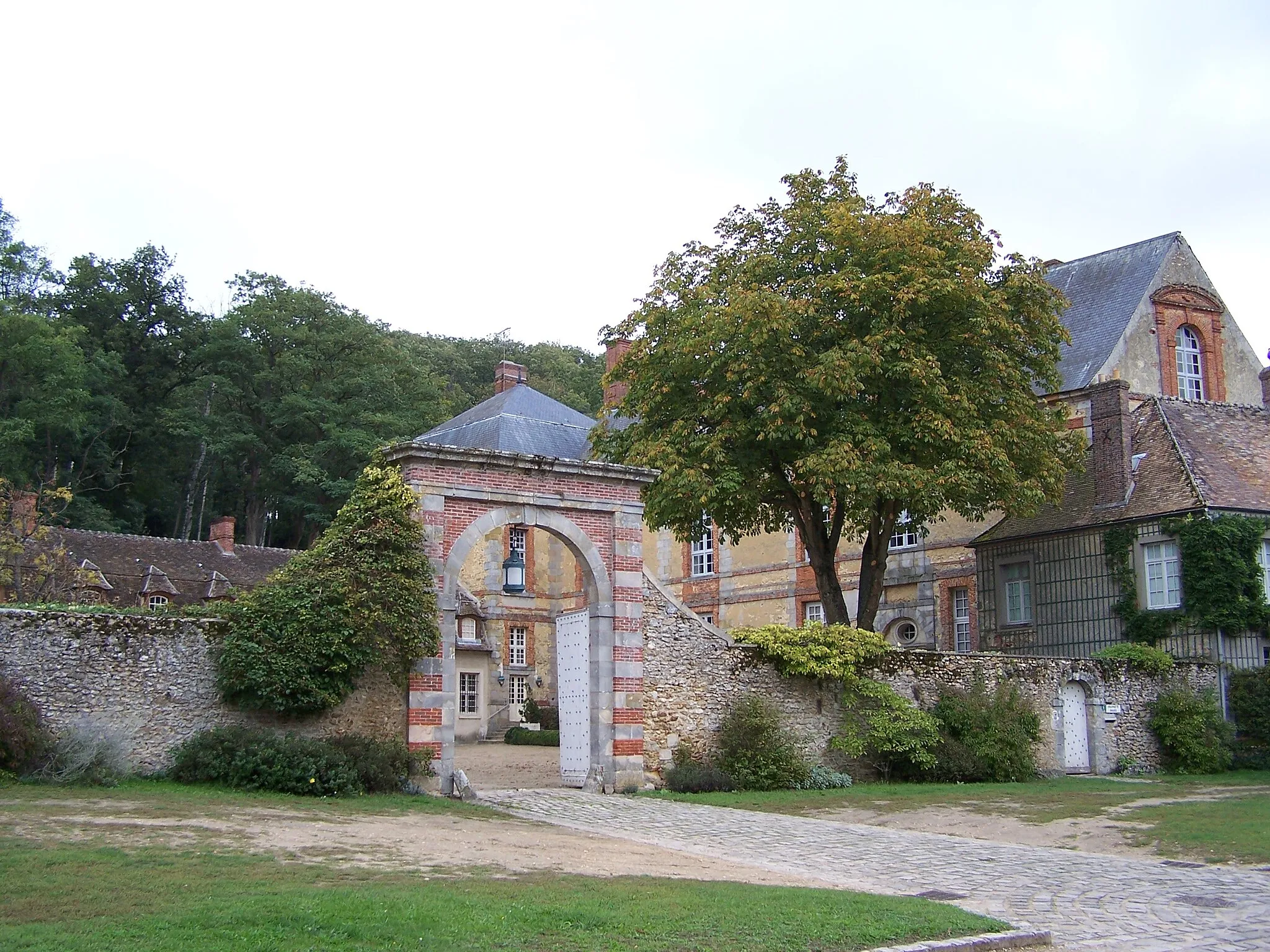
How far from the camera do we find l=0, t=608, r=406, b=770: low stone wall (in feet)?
45.3

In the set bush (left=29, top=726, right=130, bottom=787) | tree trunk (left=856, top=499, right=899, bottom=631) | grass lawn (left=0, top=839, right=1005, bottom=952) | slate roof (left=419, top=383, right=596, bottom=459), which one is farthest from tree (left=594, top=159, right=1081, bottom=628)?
slate roof (left=419, top=383, right=596, bottom=459)

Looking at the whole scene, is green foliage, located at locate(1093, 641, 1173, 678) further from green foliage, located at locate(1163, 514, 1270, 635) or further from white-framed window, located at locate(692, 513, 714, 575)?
white-framed window, located at locate(692, 513, 714, 575)

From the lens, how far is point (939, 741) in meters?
19.4

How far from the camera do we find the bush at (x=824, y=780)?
18.3 m

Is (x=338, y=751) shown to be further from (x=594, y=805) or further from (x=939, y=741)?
(x=939, y=741)

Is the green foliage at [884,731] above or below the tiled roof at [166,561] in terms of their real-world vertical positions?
below

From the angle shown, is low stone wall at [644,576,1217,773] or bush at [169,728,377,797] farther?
low stone wall at [644,576,1217,773]

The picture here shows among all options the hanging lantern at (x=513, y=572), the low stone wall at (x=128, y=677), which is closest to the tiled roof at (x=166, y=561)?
the hanging lantern at (x=513, y=572)

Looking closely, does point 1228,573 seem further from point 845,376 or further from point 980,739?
point 845,376

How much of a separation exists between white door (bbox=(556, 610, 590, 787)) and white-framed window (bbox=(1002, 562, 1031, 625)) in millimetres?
12900

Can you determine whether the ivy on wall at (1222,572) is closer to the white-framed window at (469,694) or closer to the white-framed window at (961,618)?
the white-framed window at (961,618)

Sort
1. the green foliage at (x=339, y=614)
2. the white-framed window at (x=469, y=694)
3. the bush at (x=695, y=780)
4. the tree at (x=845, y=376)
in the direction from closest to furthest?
1. the green foliage at (x=339, y=614)
2. the bush at (x=695, y=780)
3. the tree at (x=845, y=376)
4. the white-framed window at (x=469, y=694)

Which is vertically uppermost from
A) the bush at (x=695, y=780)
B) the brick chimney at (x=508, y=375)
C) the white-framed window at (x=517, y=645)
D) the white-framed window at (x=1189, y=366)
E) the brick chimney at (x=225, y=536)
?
the brick chimney at (x=508, y=375)

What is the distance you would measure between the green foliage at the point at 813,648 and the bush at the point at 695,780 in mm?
2019
